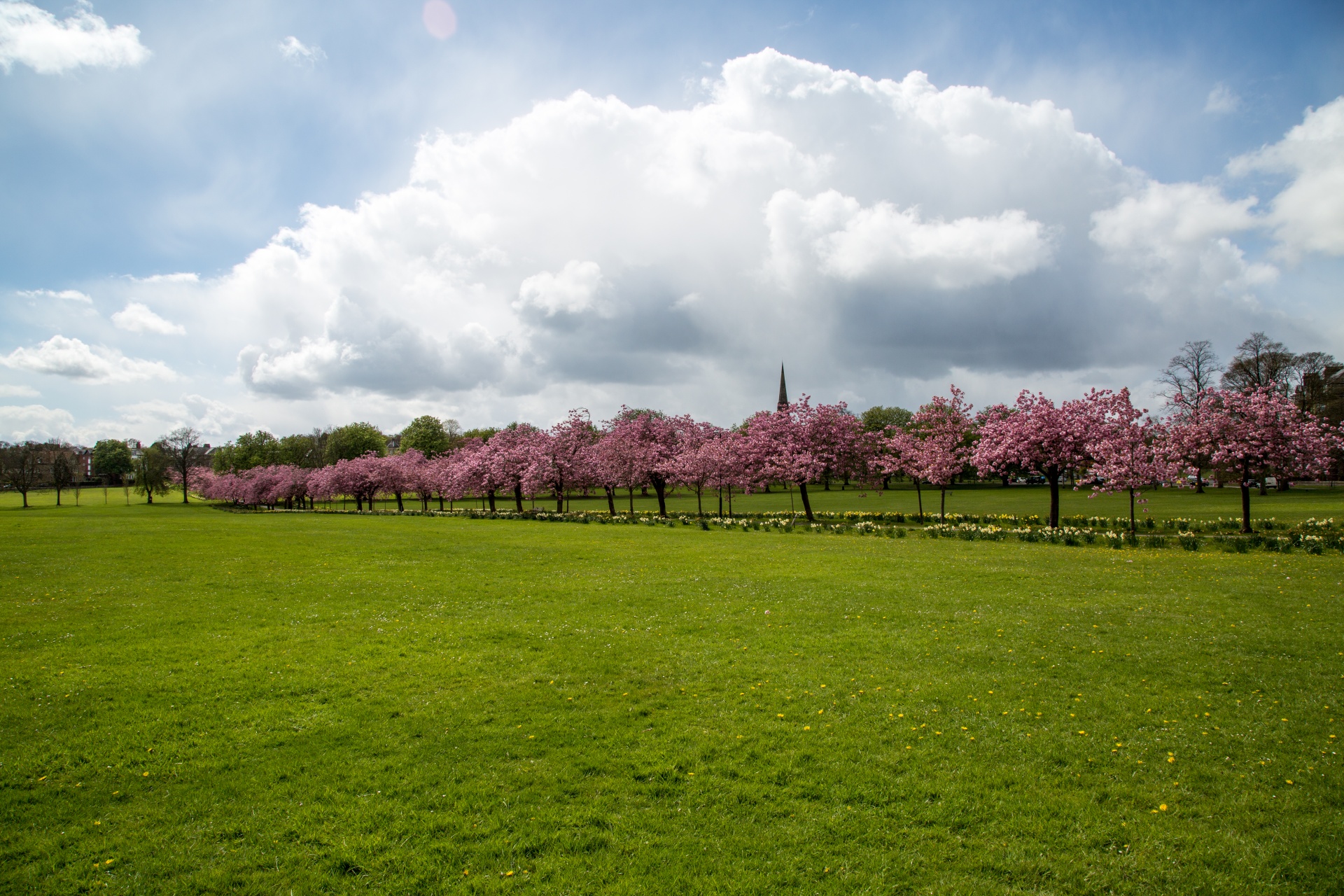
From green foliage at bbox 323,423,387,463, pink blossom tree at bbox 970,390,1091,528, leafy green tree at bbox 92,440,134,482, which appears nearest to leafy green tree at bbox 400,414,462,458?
green foliage at bbox 323,423,387,463

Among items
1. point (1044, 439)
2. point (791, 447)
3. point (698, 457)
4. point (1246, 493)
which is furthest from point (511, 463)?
point (1246, 493)

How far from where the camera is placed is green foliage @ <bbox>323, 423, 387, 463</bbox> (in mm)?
125875

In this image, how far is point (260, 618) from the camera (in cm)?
1531

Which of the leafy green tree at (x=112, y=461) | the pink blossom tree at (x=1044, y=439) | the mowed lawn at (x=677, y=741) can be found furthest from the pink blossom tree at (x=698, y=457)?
the leafy green tree at (x=112, y=461)

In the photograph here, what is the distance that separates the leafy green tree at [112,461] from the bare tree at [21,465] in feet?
145

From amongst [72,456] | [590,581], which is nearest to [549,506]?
[590,581]

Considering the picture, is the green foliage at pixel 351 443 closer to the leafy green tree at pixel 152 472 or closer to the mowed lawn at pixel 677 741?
the leafy green tree at pixel 152 472

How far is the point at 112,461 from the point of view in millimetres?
146750

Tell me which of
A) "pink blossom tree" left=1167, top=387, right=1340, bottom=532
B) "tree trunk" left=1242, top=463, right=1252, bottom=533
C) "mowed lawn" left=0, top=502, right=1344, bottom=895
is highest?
"pink blossom tree" left=1167, top=387, right=1340, bottom=532

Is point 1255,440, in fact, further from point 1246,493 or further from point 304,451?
point 304,451

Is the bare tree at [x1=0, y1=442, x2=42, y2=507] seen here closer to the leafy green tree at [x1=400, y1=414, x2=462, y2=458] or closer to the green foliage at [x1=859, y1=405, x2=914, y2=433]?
the leafy green tree at [x1=400, y1=414, x2=462, y2=458]

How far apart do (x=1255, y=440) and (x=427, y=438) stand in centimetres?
12594

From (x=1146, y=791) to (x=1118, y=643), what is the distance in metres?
6.63

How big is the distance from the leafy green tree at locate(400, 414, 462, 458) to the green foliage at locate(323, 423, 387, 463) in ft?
23.6
